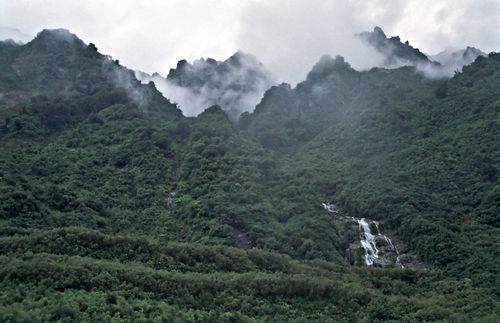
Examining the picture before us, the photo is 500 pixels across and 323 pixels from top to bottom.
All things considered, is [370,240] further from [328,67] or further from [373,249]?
[328,67]

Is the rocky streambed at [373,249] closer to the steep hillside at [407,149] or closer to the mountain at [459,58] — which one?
the steep hillside at [407,149]

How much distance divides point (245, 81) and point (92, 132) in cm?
5651

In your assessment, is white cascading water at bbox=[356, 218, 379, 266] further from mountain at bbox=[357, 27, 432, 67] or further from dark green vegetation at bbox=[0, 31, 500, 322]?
mountain at bbox=[357, 27, 432, 67]

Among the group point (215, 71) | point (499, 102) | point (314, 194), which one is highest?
point (215, 71)

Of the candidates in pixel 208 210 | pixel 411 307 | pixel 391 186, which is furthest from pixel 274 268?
pixel 391 186

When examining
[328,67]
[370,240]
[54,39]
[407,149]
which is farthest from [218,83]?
[370,240]

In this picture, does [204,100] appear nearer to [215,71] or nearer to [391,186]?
[215,71]

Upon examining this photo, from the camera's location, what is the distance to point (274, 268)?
41438 millimetres

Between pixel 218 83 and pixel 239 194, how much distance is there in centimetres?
6924

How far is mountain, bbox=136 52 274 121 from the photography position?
4700 inches

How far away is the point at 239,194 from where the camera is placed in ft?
196

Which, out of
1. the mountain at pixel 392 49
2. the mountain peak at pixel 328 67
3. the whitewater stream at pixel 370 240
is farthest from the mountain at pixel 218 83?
the whitewater stream at pixel 370 240

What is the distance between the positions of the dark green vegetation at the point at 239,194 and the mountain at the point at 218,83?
59.5 ft

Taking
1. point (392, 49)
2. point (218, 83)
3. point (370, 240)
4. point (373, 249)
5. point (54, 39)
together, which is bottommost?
point (373, 249)
